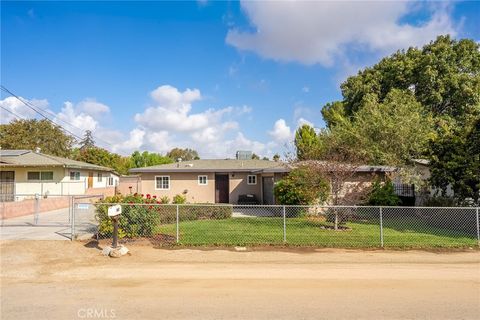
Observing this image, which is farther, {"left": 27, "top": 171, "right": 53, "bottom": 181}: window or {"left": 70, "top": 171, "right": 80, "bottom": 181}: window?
{"left": 70, "top": 171, "right": 80, "bottom": 181}: window

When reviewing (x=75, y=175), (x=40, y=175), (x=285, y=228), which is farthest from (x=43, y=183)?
(x=285, y=228)

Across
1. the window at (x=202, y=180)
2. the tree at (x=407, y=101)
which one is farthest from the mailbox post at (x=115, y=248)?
the window at (x=202, y=180)

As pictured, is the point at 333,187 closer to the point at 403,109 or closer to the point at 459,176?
the point at 459,176

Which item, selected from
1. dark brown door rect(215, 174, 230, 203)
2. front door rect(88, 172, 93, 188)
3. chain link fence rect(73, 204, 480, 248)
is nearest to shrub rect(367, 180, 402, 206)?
chain link fence rect(73, 204, 480, 248)

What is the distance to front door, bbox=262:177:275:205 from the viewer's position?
21.5 metres

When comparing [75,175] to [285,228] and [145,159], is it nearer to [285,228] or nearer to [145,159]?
[285,228]

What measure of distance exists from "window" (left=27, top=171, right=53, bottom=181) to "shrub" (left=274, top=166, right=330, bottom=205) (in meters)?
16.7

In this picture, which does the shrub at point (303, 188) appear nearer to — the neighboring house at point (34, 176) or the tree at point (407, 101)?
the tree at point (407, 101)

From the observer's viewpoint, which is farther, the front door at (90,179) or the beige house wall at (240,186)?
the front door at (90,179)

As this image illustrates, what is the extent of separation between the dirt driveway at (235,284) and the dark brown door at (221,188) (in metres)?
14.9

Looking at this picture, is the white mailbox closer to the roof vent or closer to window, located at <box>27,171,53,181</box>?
window, located at <box>27,171,53,181</box>

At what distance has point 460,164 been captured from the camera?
→ 44.4ft

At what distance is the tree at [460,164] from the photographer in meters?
13.2

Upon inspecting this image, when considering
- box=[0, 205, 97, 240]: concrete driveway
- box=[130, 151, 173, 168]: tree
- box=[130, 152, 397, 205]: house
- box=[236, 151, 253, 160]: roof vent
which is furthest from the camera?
box=[130, 151, 173, 168]: tree
